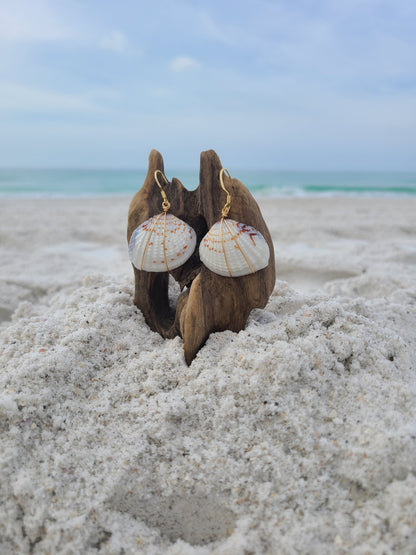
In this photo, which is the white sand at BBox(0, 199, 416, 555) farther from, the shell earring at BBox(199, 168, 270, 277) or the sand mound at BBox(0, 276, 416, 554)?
the shell earring at BBox(199, 168, 270, 277)

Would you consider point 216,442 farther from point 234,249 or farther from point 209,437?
point 234,249

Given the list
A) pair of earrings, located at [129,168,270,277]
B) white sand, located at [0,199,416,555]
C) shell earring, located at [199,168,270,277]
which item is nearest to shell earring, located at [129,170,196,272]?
pair of earrings, located at [129,168,270,277]

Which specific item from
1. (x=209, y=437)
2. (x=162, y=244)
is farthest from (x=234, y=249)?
(x=209, y=437)

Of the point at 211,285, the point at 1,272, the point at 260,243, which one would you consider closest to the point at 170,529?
the point at 211,285

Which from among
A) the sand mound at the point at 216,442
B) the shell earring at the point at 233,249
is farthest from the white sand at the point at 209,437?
the shell earring at the point at 233,249

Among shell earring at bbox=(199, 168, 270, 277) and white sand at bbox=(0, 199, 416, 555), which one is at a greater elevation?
shell earring at bbox=(199, 168, 270, 277)

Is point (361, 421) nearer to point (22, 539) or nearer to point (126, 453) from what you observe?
point (126, 453)
